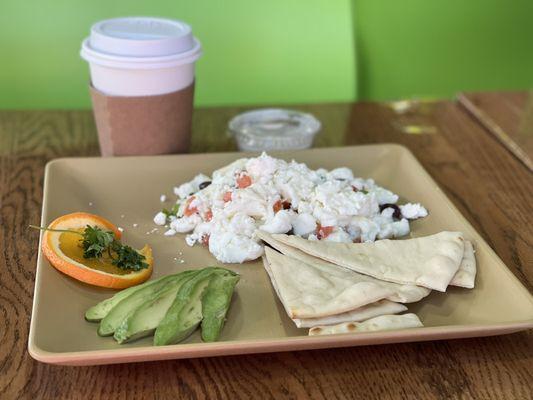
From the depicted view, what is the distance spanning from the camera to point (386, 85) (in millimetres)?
4191

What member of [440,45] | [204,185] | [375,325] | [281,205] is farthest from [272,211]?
[440,45]

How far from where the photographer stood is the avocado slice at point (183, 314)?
3.91 ft

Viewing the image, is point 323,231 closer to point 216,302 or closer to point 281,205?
point 281,205

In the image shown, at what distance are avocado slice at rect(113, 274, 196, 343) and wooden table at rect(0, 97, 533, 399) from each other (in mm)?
76

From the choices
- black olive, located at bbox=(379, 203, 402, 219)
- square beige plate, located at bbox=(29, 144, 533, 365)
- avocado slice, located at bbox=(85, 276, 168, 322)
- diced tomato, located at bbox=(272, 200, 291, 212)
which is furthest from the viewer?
black olive, located at bbox=(379, 203, 402, 219)

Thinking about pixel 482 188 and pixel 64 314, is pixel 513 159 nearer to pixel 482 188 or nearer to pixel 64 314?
pixel 482 188

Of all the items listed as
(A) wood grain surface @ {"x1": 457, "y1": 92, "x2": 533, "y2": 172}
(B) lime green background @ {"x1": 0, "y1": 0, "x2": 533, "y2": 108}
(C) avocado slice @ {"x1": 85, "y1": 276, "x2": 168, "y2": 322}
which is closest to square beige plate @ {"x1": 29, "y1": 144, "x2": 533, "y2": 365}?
(C) avocado slice @ {"x1": 85, "y1": 276, "x2": 168, "y2": 322}

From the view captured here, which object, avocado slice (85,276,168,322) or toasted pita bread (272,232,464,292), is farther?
toasted pita bread (272,232,464,292)

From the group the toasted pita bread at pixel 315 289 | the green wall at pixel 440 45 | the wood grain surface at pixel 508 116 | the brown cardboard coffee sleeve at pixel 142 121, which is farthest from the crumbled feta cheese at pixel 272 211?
the green wall at pixel 440 45

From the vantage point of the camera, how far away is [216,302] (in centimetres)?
132

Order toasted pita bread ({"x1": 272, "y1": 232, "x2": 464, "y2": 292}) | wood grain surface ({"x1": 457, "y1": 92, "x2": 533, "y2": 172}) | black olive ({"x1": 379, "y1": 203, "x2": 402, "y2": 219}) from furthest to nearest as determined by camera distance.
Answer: wood grain surface ({"x1": 457, "y1": 92, "x2": 533, "y2": 172}), black olive ({"x1": 379, "y1": 203, "x2": 402, "y2": 219}), toasted pita bread ({"x1": 272, "y1": 232, "x2": 464, "y2": 292})

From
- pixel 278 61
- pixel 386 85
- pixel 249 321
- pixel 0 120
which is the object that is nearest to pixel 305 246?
pixel 249 321

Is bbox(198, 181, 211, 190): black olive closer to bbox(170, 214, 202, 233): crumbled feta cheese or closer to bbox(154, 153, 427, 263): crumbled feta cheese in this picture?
bbox(154, 153, 427, 263): crumbled feta cheese

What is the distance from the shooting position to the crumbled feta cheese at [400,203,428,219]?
1.76 m
